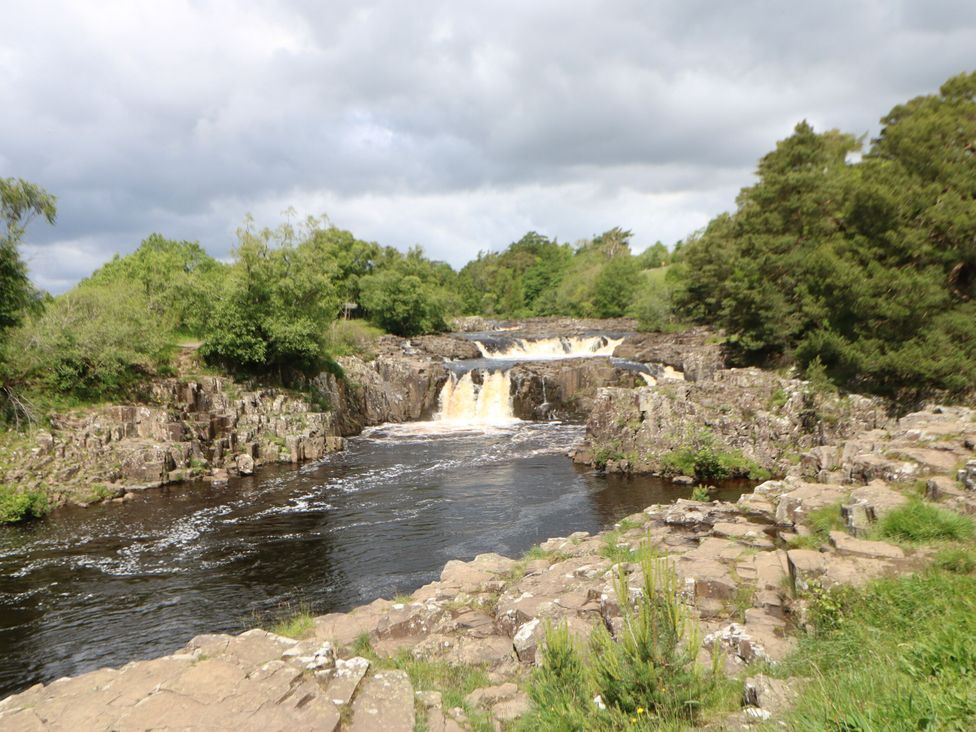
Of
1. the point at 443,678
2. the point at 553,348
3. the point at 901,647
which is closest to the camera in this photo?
the point at 901,647

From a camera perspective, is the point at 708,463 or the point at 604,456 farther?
the point at 604,456

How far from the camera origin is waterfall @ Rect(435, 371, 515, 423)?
3772 centimetres

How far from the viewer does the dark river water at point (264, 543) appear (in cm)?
1282

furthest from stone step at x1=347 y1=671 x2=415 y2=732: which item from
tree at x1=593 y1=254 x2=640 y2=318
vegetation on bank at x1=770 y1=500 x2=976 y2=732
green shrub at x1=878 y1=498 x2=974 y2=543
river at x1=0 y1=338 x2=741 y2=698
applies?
tree at x1=593 y1=254 x2=640 y2=318

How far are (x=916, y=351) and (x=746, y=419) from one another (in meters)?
6.41

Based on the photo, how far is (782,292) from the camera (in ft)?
102

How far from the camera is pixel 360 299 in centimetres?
6028

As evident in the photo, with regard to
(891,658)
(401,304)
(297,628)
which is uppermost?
(401,304)

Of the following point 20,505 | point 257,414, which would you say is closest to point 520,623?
point 20,505

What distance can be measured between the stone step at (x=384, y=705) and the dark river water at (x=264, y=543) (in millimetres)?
6434

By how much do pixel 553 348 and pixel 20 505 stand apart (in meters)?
37.1

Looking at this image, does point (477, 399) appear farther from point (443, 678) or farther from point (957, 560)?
point (957, 560)

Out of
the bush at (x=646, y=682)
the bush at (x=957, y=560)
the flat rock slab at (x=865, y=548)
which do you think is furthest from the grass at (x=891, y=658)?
the flat rock slab at (x=865, y=548)

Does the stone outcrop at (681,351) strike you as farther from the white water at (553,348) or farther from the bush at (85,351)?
the bush at (85,351)
